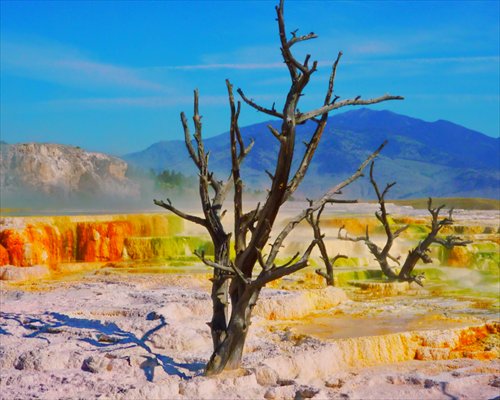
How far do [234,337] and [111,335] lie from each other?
270cm

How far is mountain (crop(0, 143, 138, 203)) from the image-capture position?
57188 mm

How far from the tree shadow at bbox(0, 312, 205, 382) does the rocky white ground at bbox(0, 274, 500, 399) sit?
0.02m

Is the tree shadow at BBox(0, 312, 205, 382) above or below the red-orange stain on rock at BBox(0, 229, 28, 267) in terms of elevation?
below

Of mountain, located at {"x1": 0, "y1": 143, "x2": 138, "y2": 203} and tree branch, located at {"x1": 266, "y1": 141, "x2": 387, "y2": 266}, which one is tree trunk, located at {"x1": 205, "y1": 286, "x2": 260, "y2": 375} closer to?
tree branch, located at {"x1": 266, "y1": 141, "x2": 387, "y2": 266}

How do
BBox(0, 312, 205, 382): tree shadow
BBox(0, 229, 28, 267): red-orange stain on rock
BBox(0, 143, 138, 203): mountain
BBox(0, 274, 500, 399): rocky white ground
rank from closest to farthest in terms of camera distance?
BBox(0, 274, 500, 399): rocky white ground
BBox(0, 312, 205, 382): tree shadow
BBox(0, 229, 28, 267): red-orange stain on rock
BBox(0, 143, 138, 203): mountain

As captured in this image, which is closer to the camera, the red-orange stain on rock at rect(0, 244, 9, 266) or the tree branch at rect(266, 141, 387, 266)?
the tree branch at rect(266, 141, 387, 266)

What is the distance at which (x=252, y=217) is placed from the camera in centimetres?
934

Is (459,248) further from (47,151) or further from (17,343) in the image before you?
(47,151)

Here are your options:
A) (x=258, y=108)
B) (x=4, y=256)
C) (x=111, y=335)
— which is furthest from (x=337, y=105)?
(x=4, y=256)

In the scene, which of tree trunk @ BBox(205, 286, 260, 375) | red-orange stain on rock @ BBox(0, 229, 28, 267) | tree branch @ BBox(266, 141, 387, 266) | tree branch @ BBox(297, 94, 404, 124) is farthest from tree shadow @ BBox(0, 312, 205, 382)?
red-orange stain on rock @ BBox(0, 229, 28, 267)

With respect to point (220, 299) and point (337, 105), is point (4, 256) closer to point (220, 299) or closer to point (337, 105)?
point (220, 299)

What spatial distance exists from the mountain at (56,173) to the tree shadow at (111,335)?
45.5m

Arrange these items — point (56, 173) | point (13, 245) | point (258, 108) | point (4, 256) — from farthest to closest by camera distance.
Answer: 1. point (56, 173)
2. point (13, 245)
3. point (4, 256)
4. point (258, 108)

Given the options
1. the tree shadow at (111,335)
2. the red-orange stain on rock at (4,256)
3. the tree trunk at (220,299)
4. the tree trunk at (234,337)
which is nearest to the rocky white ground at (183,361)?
the tree shadow at (111,335)
